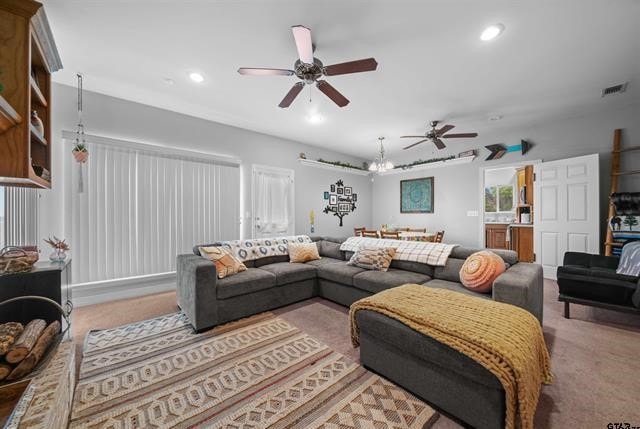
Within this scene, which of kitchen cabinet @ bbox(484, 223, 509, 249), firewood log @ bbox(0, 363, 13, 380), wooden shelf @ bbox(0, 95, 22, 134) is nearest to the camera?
firewood log @ bbox(0, 363, 13, 380)

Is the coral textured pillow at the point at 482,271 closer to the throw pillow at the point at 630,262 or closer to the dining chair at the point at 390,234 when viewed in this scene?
the throw pillow at the point at 630,262

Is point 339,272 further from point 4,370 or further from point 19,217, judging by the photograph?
point 19,217

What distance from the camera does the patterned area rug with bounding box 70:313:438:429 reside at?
1422 millimetres

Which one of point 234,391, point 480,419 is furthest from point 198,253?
point 480,419

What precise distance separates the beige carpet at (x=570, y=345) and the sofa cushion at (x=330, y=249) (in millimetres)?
837

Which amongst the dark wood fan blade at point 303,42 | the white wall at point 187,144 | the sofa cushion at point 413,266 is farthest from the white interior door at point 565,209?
the dark wood fan blade at point 303,42

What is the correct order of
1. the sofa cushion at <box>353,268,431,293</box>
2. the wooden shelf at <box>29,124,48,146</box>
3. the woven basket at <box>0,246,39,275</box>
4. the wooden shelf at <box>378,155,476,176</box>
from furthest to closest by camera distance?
the wooden shelf at <box>378,155,476,176</box> < the sofa cushion at <box>353,268,431,293</box> < the woven basket at <box>0,246,39,275</box> < the wooden shelf at <box>29,124,48,146</box>

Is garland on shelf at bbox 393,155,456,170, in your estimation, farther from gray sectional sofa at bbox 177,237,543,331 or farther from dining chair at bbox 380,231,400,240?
gray sectional sofa at bbox 177,237,543,331

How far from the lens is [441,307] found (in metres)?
1.73

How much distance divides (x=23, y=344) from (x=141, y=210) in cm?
288

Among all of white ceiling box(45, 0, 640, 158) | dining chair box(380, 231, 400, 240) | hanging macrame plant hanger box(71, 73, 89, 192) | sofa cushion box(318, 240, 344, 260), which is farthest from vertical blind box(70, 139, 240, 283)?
dining chair box(380, 231, 400, 240)

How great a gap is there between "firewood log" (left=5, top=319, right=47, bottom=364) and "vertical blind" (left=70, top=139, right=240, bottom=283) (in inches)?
96.6

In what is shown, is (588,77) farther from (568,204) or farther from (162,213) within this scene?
(162,213)

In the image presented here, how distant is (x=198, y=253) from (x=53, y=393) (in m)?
2.18
